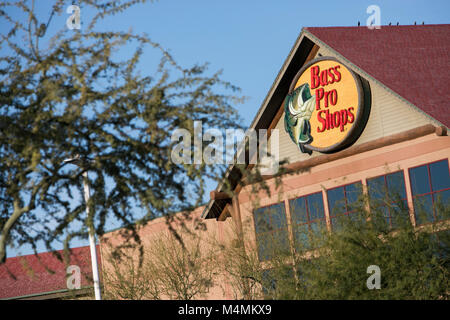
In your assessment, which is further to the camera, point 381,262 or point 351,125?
point 351,125

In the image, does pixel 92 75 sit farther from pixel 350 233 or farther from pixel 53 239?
pixel 350 233

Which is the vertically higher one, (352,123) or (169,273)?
(352,123)

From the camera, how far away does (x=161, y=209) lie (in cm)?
1153

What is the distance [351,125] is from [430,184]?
11.8ft

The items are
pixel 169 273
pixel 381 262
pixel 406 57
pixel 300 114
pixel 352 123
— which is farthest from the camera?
pixel 169 273

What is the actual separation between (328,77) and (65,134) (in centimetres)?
1579

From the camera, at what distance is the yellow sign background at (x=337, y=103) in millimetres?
24391

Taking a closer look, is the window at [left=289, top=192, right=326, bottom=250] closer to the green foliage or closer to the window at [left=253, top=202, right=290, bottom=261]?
the window at [left=253, top=202, right=290, bottom=261]

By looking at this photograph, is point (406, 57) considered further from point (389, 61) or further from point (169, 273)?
point (169, 273)

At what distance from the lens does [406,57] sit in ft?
85.0

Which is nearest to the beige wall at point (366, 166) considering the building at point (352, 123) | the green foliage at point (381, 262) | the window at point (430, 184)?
the building at point (352, 123)

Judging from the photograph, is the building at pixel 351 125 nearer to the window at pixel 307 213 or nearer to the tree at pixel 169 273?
the window at pixel 307 213

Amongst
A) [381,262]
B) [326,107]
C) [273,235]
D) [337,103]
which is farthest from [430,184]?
[381,262]

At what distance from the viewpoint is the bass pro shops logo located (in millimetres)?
24281
